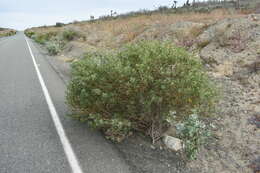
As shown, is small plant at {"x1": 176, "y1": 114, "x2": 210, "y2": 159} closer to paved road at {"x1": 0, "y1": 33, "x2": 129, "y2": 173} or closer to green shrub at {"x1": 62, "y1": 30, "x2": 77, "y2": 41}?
paved road at {"x1": 0, "y1": 33, "x2": 129, "y2": 173}

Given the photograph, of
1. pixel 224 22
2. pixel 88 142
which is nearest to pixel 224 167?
pixel 88 142

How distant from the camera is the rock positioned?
331 centimetres

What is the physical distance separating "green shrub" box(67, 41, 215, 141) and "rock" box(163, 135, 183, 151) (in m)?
0.24

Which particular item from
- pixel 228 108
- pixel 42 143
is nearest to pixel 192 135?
pixel 228 108

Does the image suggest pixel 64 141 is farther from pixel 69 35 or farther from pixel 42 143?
pixel 69 35

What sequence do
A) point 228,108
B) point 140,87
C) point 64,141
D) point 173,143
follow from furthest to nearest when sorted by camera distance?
point 228,108, point 64,141, point 173,143, point 140,87

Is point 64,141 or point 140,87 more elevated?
point 140,87

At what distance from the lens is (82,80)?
11.3ft

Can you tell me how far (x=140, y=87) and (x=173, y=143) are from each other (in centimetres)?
111

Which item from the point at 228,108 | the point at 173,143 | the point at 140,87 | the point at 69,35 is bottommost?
the point at 173,143

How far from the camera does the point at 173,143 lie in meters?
3.38

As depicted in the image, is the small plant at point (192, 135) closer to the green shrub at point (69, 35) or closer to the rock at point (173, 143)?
the rock at point (173, 143)

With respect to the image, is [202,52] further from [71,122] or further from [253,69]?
[71,122]

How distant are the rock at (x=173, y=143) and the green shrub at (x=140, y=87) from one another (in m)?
0.24
